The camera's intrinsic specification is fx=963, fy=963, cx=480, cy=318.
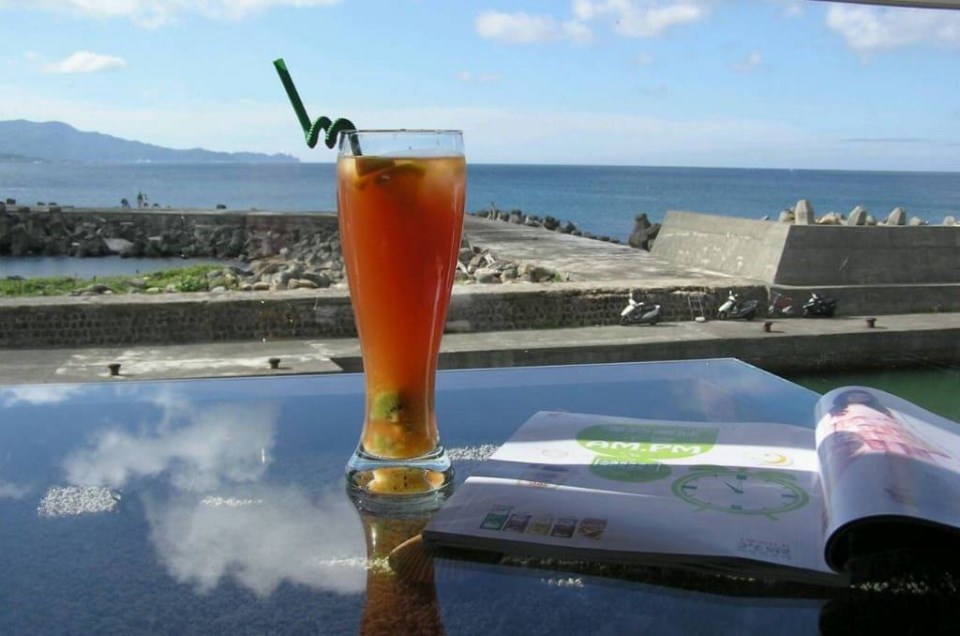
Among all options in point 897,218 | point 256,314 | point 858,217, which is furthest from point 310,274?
point 897,218

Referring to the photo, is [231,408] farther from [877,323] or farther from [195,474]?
[877,323]


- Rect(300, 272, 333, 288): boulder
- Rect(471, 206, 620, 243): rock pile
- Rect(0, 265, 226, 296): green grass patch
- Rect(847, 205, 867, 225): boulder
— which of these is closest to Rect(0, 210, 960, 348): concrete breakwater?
Rect(300, 272, 333, 288): boulder

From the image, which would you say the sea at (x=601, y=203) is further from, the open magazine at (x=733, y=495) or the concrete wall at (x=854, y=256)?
the open magazine at (x=733, y=495)

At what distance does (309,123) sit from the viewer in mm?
836

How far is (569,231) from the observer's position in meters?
15.6

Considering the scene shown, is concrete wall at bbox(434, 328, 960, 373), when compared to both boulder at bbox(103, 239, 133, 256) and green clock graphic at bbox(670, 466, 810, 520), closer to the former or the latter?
green clock graphic at bbox(670, 466, 810, 520)

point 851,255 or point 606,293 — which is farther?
point 851,255

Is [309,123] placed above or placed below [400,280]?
above

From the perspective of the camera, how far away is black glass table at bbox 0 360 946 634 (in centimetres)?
53

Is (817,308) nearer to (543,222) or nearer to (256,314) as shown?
(256,314)

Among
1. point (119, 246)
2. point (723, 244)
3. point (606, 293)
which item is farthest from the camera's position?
point (119, 246)

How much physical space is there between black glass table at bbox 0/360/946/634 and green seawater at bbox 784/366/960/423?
557cm

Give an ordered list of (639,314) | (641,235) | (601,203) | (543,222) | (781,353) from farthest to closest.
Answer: (601,203) < (543,222) < (641,235) < (639,314) < (781,353)

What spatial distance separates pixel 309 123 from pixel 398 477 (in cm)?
31
